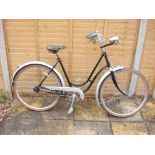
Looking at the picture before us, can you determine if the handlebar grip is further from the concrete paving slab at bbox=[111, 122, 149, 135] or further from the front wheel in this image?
the concrete paving slab at bbox=[111, 122, 149, 135]

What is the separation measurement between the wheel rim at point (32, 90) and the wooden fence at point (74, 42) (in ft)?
0.75

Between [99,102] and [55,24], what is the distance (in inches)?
57.9

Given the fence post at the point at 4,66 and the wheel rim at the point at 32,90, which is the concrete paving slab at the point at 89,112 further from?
the fence post at the point at 4,66

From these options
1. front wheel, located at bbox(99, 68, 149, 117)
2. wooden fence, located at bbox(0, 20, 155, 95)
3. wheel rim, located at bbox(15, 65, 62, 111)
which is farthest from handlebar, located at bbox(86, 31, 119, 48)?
wheel rim, located at bbox(15, 65, 62, 111)

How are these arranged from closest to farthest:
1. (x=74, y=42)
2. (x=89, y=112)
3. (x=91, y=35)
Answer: (x=91, y=35), (x=74, y=42), (x=89, y=112)

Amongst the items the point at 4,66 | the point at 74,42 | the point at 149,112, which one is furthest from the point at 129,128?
the point at 4,66

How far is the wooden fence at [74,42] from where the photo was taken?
13.1 feet

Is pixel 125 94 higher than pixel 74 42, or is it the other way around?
pixel 74 42

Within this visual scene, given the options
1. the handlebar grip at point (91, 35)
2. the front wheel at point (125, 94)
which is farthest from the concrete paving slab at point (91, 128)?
the handlebar grip at point (91, 35)

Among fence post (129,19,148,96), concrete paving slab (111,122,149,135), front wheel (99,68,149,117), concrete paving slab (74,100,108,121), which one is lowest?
concrete paving slab (111,122,149,135)

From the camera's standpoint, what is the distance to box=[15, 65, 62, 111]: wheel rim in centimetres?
430

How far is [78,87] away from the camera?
421cm

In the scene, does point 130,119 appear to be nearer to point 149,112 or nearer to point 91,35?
point 149,112

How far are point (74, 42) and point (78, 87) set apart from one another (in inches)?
30.1
